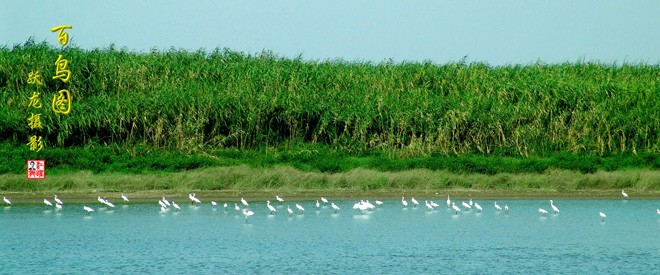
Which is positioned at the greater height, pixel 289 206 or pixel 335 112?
pixel 335 112

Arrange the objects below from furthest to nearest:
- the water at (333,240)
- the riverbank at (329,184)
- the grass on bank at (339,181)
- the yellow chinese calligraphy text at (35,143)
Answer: the yellow chinese calligraphy text at (35,143), the grass on bank at (339,181), the riverbank at (329,184), the water at (333,240)

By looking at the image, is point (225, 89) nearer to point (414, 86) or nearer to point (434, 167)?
point (414, 86)

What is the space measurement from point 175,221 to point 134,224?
929 millimetres

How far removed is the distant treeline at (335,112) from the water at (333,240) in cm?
579

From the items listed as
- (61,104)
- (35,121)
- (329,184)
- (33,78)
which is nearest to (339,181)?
(329,184)

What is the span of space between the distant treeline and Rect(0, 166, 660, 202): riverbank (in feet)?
9.06

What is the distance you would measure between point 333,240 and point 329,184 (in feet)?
21.4

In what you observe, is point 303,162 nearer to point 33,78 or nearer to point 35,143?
point 35,143

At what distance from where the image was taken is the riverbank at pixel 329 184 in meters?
20.5

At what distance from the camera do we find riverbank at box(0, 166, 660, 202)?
67.2 ft

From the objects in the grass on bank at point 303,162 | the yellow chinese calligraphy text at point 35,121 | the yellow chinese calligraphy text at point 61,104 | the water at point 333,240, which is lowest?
the water at point 333,240

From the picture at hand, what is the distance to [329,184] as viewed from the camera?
2109cm

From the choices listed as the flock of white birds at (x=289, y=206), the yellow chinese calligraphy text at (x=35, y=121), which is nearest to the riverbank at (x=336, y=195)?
the flock of white birds at (x=289, y=206)

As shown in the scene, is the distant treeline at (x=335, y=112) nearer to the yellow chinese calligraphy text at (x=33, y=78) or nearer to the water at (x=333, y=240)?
the yellow chinese calligraphy text at (x=33, y=78)
